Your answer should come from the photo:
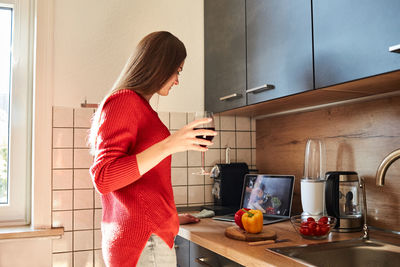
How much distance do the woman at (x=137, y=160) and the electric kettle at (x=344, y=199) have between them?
70 cm

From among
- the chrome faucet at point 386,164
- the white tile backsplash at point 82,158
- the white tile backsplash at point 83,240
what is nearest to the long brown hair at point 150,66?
the chrome faucet at point 386,164

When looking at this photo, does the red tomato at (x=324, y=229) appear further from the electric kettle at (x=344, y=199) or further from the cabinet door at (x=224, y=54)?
the cabinet door at (x=224, y=54)

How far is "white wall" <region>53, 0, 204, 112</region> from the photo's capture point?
2070mm

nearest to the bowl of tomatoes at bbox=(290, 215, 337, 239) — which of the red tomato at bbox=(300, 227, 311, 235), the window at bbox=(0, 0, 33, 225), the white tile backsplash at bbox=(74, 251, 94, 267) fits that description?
the red tomato at bbox=(300, 227, 311, 235)

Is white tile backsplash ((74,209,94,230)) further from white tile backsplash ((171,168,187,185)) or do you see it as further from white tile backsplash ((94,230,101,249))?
white tile backsplash ((171,168,187,185))

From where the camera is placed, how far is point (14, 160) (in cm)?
204

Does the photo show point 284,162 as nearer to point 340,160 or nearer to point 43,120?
point 340,160

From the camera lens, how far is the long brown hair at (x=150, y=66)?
4.03 feet

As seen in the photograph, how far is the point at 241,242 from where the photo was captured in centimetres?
144

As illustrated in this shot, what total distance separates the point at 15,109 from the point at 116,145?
1217 mm

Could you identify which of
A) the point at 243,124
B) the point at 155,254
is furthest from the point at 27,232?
the point at 243,124

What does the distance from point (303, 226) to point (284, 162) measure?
77 cm

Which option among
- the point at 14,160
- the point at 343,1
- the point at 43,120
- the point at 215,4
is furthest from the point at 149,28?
the point at 343,1

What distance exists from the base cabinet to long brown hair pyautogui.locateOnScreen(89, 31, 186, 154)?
61cm
